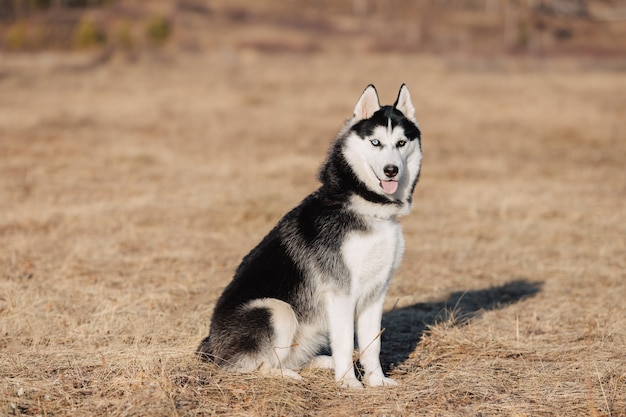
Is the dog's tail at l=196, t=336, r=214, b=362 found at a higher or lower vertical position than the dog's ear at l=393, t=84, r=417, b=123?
lower

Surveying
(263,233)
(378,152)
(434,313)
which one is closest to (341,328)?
(378,152)

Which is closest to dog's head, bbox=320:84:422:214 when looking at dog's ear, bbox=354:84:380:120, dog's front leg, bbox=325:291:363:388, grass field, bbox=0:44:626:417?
dog's ear, bbox=354:84:380:120

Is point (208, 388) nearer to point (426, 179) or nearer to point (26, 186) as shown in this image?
point (26, 186)

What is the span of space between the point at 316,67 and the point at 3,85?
1417 centimetres

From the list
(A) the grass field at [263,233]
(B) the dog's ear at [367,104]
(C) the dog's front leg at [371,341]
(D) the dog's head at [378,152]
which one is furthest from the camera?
(C) the dog's front leg at [371,341]

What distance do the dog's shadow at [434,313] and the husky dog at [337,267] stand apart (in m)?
0.90

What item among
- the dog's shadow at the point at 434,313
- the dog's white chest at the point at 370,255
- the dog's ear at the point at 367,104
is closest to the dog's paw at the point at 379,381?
the dog's shadow at the point at 434,313

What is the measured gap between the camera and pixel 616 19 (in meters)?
80.4

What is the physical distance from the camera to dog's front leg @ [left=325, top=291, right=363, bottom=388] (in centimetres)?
491

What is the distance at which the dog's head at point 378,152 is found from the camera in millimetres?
4980

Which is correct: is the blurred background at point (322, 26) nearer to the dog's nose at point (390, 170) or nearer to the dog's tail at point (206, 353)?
the dog's tail at point (206, 353)

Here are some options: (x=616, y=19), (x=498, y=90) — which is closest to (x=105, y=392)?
(x=498, y=90)

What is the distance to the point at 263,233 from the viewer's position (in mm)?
10695

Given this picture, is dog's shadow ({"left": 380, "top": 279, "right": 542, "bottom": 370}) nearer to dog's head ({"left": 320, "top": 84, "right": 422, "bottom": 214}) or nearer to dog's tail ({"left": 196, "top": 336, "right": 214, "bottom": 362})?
dog's tail ({"left": 196, "top": 336, "right": 214, "bottom": 362})
